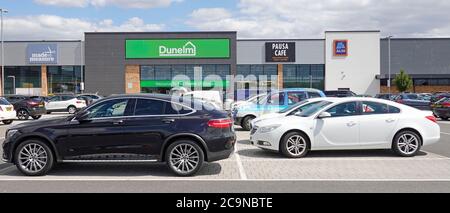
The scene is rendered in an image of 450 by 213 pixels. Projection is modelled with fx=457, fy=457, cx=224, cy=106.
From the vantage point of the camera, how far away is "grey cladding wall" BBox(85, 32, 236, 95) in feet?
182

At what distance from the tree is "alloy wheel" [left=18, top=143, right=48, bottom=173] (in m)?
55.3

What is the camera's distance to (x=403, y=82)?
5722cm

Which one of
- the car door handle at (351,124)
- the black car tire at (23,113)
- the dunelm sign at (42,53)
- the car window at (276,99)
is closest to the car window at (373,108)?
the car door handle at (351,124)

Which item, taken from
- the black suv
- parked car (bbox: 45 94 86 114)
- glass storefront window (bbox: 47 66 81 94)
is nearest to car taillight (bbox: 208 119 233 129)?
the black suv

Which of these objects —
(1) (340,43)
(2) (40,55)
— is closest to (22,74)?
(2) (40,55)

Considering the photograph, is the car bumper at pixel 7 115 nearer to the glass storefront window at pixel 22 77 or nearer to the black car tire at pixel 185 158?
the black car tire at pixel 185 158

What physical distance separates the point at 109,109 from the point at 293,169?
3705 millimetres

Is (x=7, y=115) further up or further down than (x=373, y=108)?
further down

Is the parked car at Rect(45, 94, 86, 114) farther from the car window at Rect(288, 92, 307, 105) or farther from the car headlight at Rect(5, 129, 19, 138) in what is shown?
the car headlight at Rect(5, 129, 19, 138)

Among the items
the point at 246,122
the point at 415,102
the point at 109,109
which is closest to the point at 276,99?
the point at 246,122

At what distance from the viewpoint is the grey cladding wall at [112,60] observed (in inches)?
2183

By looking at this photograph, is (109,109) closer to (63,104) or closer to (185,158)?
(185,158)

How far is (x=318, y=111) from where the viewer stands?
10.6 meters
